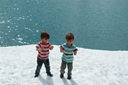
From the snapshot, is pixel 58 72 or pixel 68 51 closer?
pixel 68 51

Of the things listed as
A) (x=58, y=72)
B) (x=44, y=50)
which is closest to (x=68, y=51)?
(x=44, y=50)

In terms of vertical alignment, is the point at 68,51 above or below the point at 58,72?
above

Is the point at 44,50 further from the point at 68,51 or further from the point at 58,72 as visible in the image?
the point at 58,72

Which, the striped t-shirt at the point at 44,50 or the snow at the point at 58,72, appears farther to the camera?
the snow at the point at 58,72

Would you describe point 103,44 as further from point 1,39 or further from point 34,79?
point 34,79

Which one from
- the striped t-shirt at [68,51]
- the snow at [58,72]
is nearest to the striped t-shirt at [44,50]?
the striped t-shirt at [68,51]

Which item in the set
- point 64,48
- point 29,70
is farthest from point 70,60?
point 29,70

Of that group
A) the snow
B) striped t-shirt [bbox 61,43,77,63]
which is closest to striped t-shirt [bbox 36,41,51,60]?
striped t-shirt [bbox 61,43,77,63]

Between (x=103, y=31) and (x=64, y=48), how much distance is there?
40.1 meters

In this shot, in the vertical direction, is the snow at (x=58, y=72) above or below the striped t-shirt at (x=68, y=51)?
below

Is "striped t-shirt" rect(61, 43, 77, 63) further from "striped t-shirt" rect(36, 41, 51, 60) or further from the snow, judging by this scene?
the snow

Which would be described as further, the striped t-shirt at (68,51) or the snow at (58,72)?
the snow at (58,72)

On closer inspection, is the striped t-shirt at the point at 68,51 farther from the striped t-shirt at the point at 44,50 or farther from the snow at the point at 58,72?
the snow at the point at 58,72

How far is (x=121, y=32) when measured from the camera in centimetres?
4162
